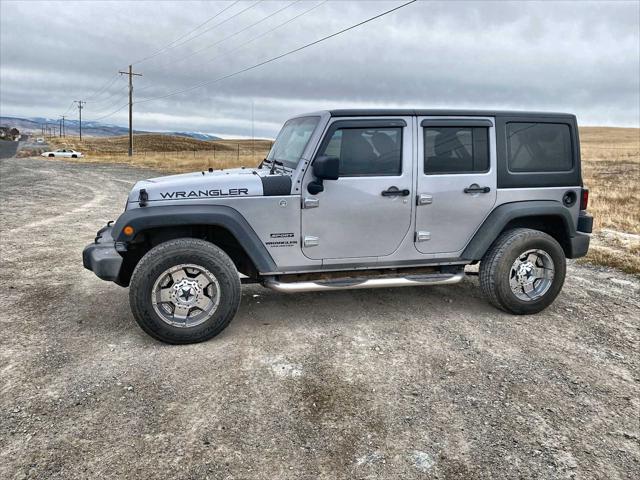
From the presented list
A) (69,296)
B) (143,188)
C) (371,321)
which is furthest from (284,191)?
(69,296)

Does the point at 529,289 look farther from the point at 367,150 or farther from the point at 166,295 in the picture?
the point at 166,295

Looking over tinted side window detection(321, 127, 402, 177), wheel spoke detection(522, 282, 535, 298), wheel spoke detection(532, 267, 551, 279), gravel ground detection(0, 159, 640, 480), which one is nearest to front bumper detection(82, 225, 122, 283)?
gravel ground detection(0, 159, 640, 480)

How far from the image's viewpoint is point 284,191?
4.32 m

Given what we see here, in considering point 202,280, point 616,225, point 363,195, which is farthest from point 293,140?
point 616,225

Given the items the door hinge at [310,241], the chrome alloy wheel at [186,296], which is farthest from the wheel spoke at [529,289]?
the chrome alloy wheel at [186,296]

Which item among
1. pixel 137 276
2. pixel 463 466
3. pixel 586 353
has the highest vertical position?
pixel 137 276

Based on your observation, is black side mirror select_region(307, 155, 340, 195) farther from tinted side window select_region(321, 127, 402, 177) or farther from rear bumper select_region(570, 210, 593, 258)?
rear bumper select_region(570, 210, 593, 258)

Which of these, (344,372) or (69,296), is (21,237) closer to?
(69,296)

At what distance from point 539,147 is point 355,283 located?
2.39 meters

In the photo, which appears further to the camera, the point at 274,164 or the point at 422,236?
the point at 274,164

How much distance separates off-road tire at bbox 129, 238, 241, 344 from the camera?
403cm

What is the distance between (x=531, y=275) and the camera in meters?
5.06

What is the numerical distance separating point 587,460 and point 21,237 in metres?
8.58

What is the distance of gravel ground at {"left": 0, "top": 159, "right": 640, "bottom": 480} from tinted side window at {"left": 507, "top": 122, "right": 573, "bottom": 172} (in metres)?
1.53
